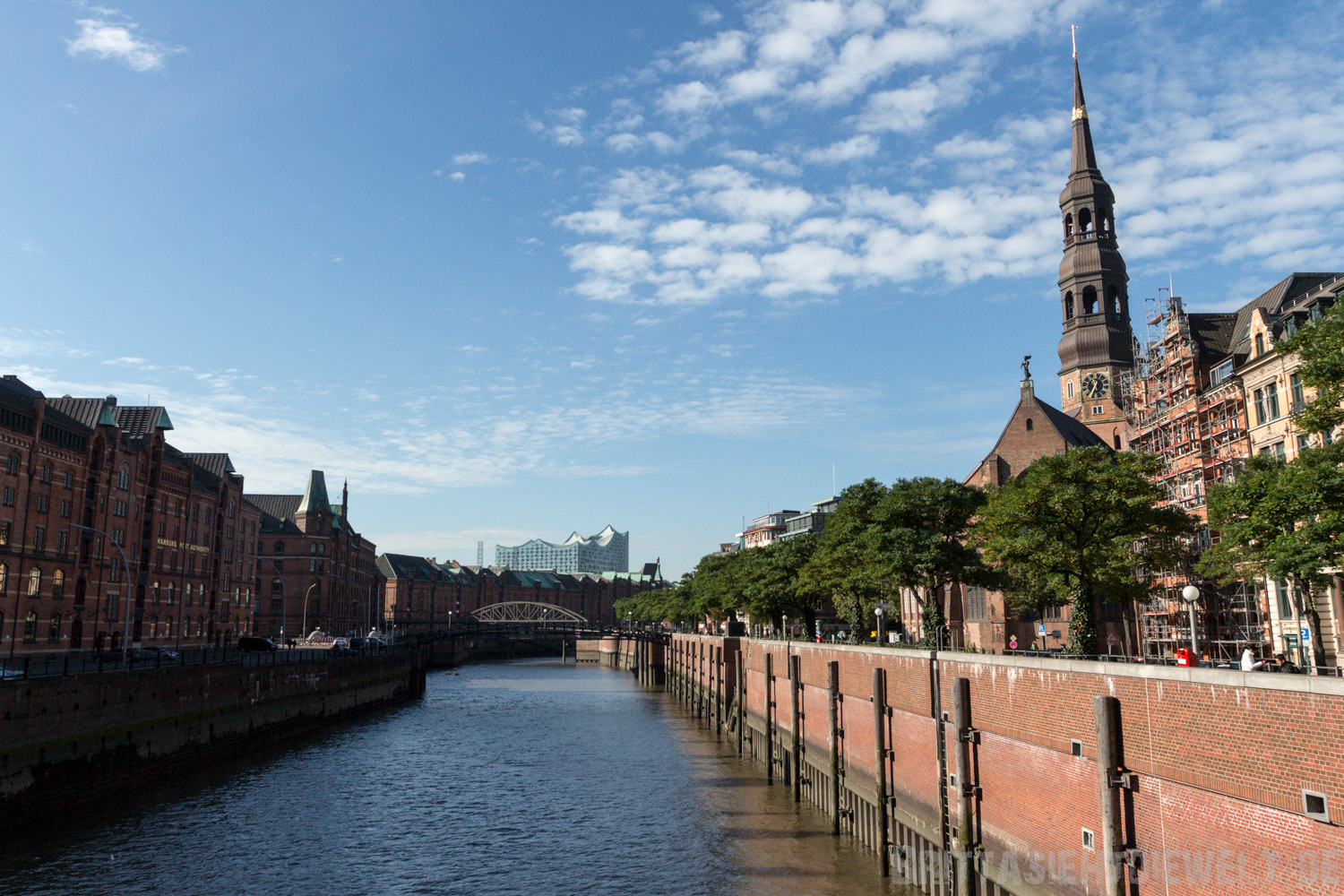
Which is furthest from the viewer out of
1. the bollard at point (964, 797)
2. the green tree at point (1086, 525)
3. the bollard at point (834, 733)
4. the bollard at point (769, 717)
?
the bollard at point (769, 717)

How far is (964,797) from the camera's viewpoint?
84.0ft

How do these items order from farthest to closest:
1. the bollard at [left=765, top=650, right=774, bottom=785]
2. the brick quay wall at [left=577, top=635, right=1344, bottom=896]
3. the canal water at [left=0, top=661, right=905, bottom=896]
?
1. the bollard at [left=765, top=650, right=774, bottom=785]
2. the canal water at [left=0, top=661, right=905, bottom=896]
3. the brick quay wall at [left=577, top=635, right=1344, bottom=896]

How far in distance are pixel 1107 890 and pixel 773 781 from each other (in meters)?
32.2

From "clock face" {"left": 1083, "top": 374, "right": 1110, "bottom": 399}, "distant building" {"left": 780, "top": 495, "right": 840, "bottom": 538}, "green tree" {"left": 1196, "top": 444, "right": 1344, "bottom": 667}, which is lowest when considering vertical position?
"green tree" {"left": 1196, "top": 444, "right": 1344, "bottom": 667}

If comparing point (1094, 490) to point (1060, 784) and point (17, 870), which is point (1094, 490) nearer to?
point (1060, 784)

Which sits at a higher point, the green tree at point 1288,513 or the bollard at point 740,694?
the green tree at point 1288,513

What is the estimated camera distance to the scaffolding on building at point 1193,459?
55.8m

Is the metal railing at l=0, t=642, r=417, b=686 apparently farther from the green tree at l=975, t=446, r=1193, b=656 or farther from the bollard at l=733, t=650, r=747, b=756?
the green tree at l=975, t=446, r=1193, b=656

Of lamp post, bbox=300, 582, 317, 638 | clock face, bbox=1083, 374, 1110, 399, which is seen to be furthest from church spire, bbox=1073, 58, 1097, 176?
lamp post, bbox=300, 582, 317, 638

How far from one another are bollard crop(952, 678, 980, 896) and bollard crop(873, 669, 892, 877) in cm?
577

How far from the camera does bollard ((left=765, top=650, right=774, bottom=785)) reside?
164ft

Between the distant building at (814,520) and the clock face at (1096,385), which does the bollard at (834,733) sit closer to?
the clock face at (1096,385)

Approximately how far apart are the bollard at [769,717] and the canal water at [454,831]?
121 centimetres

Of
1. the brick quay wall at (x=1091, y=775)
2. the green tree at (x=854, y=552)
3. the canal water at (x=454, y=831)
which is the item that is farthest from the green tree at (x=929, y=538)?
the brick quay wall at (x=1091, y=775)
